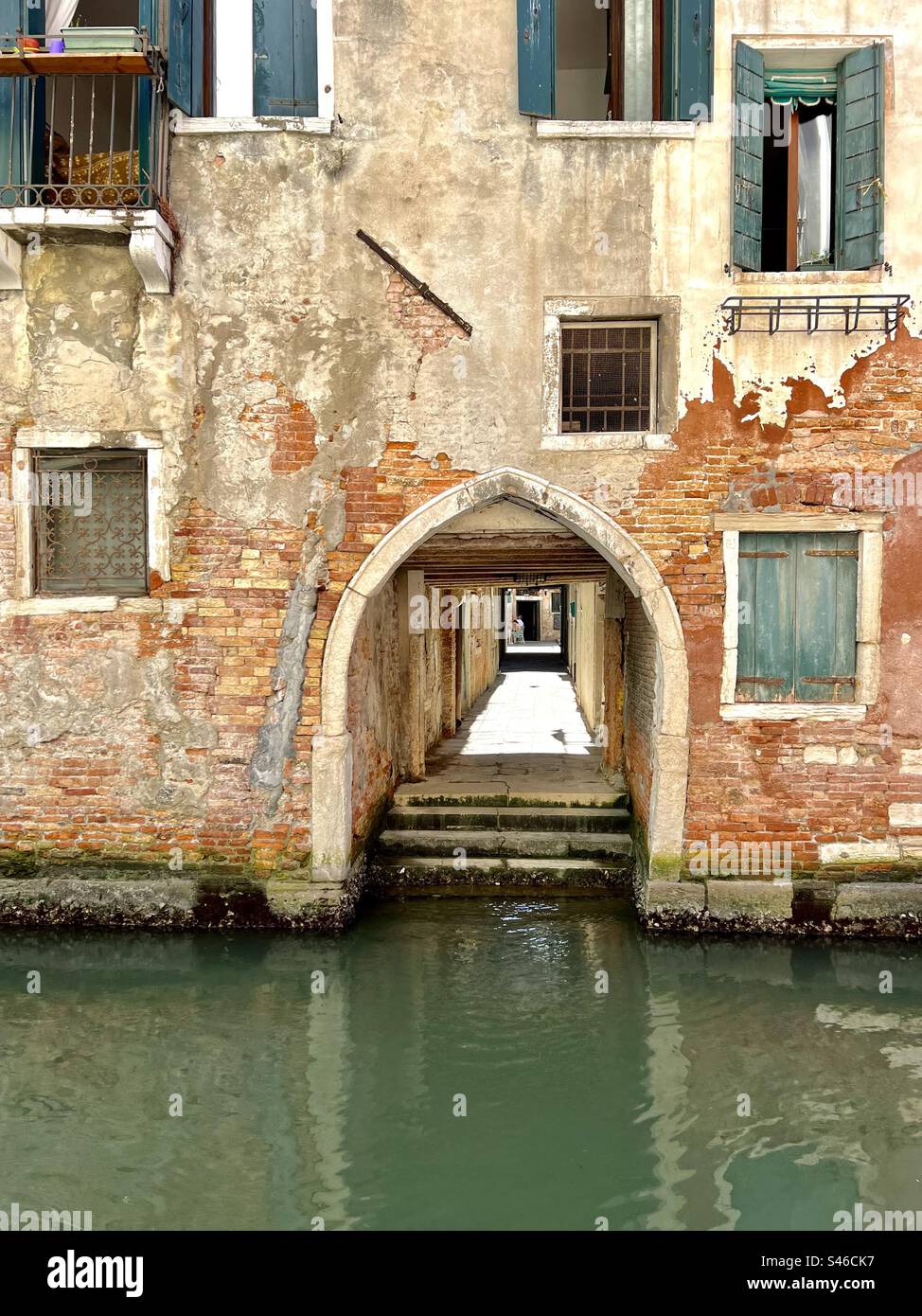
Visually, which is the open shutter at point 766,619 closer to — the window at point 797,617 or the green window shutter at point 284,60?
the window at point 797,617

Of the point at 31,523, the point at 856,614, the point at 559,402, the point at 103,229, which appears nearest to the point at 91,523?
the point at 31,523

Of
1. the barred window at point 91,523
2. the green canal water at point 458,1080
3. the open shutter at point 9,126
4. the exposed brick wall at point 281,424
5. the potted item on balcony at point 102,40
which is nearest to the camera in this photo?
the green canal water at point 458,1080

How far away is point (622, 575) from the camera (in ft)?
21.4

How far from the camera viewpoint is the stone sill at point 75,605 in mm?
6340

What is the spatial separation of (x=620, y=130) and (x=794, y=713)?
13.6ft

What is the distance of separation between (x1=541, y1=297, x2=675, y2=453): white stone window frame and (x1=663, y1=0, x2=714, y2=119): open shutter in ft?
4.52

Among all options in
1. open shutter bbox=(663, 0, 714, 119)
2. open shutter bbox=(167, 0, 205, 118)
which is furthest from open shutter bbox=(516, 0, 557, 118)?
open shutter bbox=(167, 0, 205, 118)

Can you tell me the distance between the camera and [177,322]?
247 inches

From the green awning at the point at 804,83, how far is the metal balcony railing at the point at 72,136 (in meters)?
4.17

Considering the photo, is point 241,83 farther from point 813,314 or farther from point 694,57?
point 813,314

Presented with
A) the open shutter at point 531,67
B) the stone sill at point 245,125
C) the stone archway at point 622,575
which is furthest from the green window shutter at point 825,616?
the stone sill at point 245,125

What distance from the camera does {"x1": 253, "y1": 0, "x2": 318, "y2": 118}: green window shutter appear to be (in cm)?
629

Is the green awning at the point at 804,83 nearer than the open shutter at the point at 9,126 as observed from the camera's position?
No

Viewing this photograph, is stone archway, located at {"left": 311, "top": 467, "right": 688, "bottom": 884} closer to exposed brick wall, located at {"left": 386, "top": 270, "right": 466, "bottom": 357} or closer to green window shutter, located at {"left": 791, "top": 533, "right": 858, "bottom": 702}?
green window shutter, located at {"left": 791, "top": 533, "right": 858, "bottom": 702}
